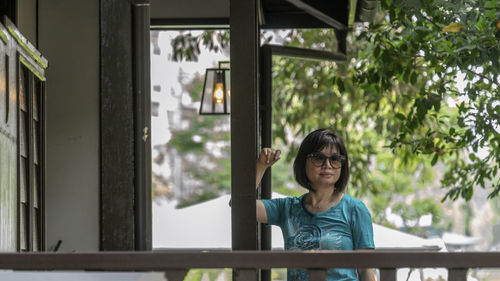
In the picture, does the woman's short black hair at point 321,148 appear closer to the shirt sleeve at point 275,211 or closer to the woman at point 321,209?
the woman at point 321,209

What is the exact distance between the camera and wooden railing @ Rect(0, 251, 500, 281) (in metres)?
3.43

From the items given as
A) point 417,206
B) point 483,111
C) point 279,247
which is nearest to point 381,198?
point 417,206

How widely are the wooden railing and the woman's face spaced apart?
94 cm

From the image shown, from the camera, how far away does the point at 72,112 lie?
20.2 feet

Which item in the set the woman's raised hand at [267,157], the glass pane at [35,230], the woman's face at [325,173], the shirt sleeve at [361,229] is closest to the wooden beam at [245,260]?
the shirt sleeve at [361,229]

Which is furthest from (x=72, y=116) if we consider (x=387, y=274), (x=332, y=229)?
(x=387, y=274)

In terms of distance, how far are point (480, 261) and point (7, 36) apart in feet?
7.37

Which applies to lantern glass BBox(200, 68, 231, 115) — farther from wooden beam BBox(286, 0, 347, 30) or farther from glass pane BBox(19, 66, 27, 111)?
glass pane BBox(19, 66, 27, 111)

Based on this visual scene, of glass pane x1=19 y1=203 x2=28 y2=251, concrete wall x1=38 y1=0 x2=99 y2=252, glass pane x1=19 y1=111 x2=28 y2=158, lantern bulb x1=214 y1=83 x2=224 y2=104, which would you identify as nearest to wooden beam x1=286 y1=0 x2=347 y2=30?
lantern bulb x1=214 y1=83 x2=224 y2=104

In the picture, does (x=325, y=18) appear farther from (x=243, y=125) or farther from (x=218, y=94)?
(x=243, y=125)

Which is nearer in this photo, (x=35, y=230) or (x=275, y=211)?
(x=275, y=211)

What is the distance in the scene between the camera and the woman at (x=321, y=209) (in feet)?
13.6

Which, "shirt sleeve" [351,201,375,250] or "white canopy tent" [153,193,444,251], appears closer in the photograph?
"shirt sleeve" [351,201,375,250]

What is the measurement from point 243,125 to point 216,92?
3649mm
